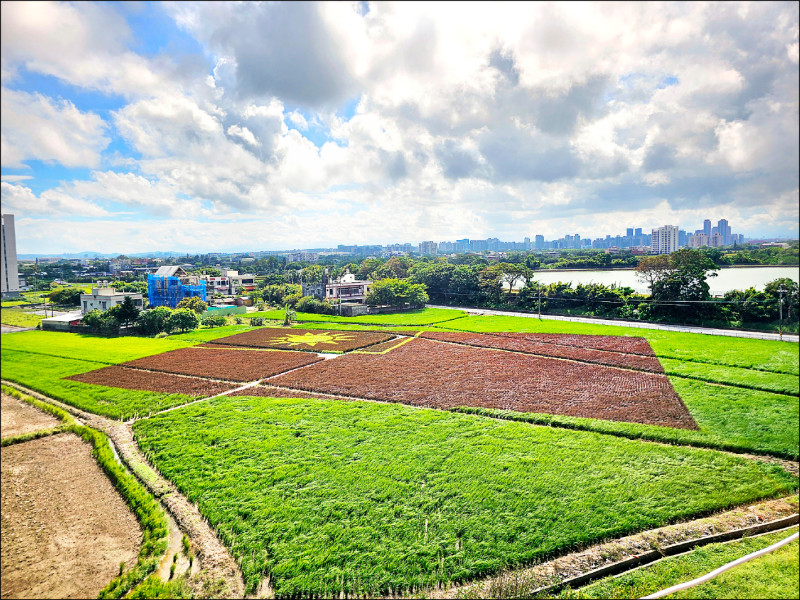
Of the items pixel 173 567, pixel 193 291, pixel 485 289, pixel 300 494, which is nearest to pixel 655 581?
pixel 300 494

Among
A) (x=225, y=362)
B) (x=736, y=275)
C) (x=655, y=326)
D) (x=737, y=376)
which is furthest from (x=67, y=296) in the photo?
(x=655, y=326)

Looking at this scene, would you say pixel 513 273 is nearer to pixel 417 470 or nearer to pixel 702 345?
pixel 702 345

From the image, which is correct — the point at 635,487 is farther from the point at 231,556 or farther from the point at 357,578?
the point at 231,556

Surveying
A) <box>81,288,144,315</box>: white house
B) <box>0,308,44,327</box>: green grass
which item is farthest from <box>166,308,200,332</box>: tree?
<box>0,308,44,327</box>: green grass

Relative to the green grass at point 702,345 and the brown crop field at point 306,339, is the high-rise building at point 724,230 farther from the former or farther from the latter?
the brown crop field at point 306,339

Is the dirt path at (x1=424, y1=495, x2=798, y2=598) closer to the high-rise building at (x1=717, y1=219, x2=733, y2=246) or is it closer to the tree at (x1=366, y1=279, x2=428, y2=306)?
the high-rise building at (x1=717, y1=219, x2=733, y2=246)

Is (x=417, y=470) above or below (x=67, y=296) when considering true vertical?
below
